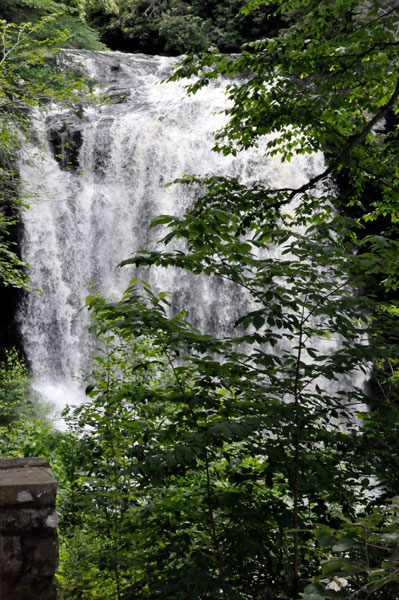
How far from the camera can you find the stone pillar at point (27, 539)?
160 centimetres

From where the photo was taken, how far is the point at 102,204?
503 inches

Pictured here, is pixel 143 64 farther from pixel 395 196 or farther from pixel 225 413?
pixel 225 413

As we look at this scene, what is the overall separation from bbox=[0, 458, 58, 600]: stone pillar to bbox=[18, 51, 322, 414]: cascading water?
374 inches

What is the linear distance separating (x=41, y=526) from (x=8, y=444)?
5723 mm

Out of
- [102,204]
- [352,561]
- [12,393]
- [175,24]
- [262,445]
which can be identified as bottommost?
[352,561]

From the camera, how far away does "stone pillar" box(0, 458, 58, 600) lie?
5.24ft

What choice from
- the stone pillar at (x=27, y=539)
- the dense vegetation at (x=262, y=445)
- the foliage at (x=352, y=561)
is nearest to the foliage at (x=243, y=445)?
the dense vegetation at (x=262, y=445)

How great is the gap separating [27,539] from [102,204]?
1172 cm

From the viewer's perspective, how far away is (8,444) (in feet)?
22.5

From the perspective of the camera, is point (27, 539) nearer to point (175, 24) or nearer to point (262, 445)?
point (262, 445)

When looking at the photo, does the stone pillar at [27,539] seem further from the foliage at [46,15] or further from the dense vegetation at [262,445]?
the foliage at [46,15]

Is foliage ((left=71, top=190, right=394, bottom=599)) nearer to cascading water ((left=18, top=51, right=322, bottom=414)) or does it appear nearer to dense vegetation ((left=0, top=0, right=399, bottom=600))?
dense vegetation ((left=0, top=0, right=399, bottom=600))

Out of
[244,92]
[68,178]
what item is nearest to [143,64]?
[68,178]

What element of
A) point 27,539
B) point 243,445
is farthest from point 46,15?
point 27,539
